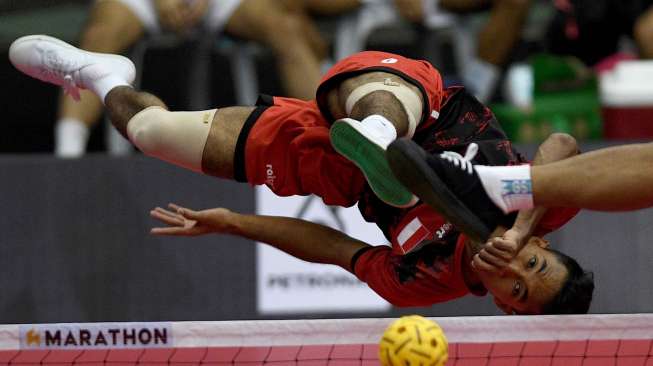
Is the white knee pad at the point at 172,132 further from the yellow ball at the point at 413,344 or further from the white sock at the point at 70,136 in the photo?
the white sock at the point at 70,136

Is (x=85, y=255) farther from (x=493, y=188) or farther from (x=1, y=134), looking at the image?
(x=493, y=188)

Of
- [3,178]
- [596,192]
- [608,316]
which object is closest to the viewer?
[596,192]

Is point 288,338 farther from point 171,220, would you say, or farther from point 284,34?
point 284,34

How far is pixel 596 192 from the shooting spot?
459cm

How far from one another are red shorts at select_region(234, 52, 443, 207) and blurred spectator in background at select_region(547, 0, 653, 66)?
2.86 metres

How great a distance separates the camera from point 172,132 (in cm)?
552

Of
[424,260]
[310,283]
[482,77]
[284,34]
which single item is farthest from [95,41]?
[424,260]

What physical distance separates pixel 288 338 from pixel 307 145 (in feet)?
2.92

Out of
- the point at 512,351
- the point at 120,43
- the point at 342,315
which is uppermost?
the point at 120,43

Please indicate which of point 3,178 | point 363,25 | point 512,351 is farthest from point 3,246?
point 512,351

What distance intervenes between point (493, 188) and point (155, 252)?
3674 mm

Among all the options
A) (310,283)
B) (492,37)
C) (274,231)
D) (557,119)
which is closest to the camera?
(274,231)

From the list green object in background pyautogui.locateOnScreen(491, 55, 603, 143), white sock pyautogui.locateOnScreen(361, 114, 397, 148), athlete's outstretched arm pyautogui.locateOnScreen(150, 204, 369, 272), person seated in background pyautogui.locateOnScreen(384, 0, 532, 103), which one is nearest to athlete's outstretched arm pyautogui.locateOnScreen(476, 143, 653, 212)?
white sock pyautogui.locateOnScreen(361, 114, 397, 148)

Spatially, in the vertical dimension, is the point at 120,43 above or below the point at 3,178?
above
